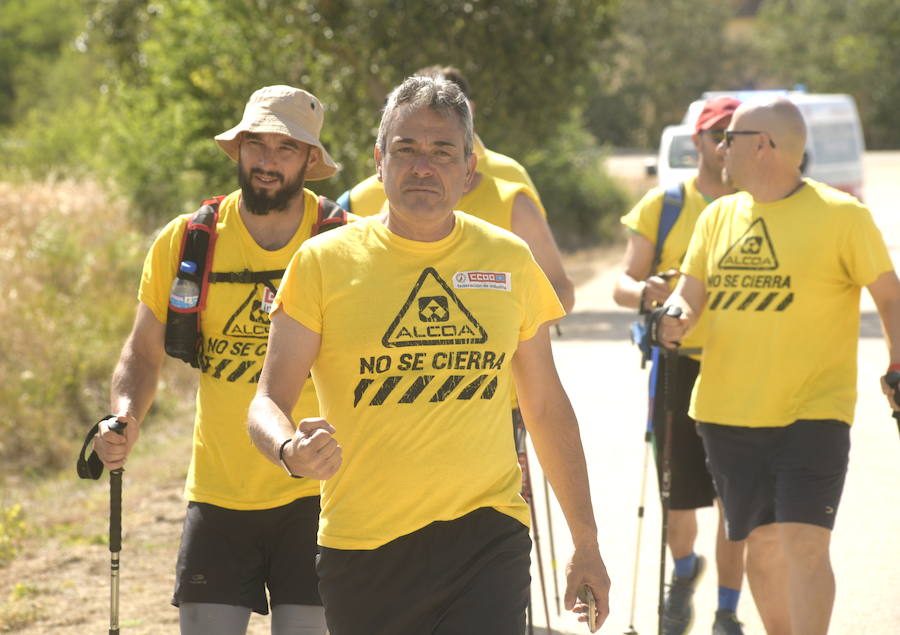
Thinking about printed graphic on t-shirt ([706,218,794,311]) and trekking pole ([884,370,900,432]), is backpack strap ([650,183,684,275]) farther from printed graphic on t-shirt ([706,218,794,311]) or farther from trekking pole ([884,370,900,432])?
trekking pole ([884,370,900,432])

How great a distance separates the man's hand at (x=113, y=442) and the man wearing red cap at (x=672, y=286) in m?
2.37

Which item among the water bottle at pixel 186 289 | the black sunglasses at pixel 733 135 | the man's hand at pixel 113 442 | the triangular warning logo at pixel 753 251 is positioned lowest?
the man's hand at pixel 113 442

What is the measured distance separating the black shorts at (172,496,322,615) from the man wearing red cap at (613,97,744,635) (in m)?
2.07

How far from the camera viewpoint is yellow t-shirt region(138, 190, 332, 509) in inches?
155

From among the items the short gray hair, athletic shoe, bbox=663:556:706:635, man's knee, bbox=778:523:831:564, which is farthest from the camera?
athletic shoe, bbox=663:556:706:635

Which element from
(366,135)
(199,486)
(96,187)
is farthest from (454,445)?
(96,187)

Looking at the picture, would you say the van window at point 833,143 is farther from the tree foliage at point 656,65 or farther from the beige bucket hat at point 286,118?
the tree foliage at point 656,65

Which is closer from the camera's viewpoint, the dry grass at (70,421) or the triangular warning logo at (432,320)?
the triangular warning logo at (432,320)

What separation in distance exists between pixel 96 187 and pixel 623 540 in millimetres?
12741

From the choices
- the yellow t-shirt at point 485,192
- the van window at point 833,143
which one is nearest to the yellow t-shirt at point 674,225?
the yellow t-shirt at point 485,192

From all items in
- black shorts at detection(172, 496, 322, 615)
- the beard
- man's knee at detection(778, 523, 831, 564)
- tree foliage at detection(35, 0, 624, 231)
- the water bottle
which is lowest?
man's knee at detection(778, 523, 831, 564)

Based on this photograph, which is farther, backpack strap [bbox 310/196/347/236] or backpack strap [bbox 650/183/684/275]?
backpack strap [bbox 650/183/684/275]

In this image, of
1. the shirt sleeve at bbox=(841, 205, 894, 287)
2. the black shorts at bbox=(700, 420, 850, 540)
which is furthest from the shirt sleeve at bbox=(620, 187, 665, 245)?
the shirt sleeve at bbox=(841, 205, 894, 287)

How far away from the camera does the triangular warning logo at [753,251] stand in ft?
15.6
